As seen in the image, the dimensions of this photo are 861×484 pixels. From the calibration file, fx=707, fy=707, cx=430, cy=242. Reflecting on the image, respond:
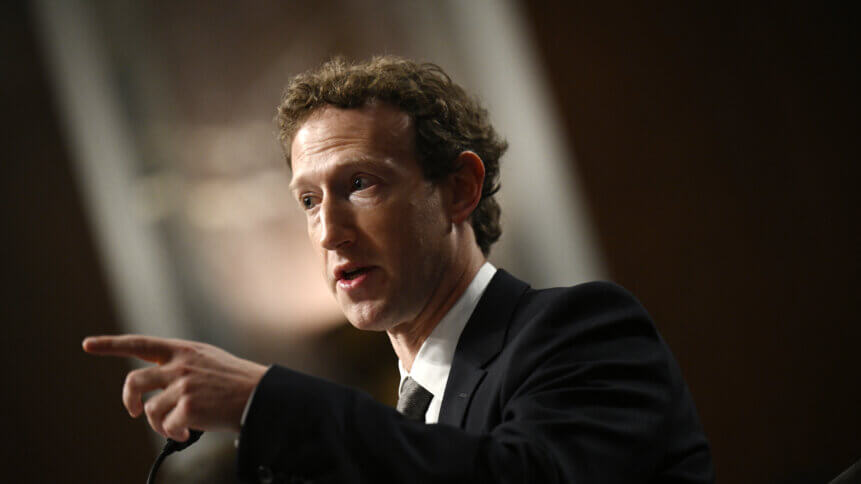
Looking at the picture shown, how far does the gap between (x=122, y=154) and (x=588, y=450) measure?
2.36m

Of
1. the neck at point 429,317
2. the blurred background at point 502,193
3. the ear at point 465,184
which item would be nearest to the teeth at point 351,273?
the neck at point 429,317

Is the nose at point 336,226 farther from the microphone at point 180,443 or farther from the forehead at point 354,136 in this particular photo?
the microphone at point 180,443

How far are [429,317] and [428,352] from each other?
8 centimetres

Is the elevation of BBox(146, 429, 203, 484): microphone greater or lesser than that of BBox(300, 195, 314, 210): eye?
lesser

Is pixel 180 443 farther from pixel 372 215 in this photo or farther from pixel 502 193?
pixel 502 193

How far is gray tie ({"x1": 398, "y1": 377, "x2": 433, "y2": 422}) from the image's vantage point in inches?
49.1

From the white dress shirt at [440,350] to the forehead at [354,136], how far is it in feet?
1.02

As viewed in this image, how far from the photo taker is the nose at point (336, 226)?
130 centimetres

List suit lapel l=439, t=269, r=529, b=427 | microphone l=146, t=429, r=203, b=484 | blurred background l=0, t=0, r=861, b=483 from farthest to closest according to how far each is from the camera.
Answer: blurred background l=0, t=0, r=861, b=483 → suit lapel l=439, t=269, r=529, b=427 → microphone l=146, t=429, r=203, b=484

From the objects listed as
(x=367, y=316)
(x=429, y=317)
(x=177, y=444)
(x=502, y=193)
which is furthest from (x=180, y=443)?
(x=502, y=193)

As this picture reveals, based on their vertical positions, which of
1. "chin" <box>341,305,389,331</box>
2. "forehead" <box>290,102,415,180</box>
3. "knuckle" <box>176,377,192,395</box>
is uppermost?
"forehead" <box>290,102,415,180</box>

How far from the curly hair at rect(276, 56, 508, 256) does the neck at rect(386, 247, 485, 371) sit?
0.21 metres

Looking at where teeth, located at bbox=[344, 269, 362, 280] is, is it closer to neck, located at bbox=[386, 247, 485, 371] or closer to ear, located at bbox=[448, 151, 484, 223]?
neck, located at bbox=[386, 247, 485, 371]

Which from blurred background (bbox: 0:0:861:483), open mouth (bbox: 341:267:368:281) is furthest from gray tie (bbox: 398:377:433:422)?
blurred background (bbox: 0:0:861:483)
